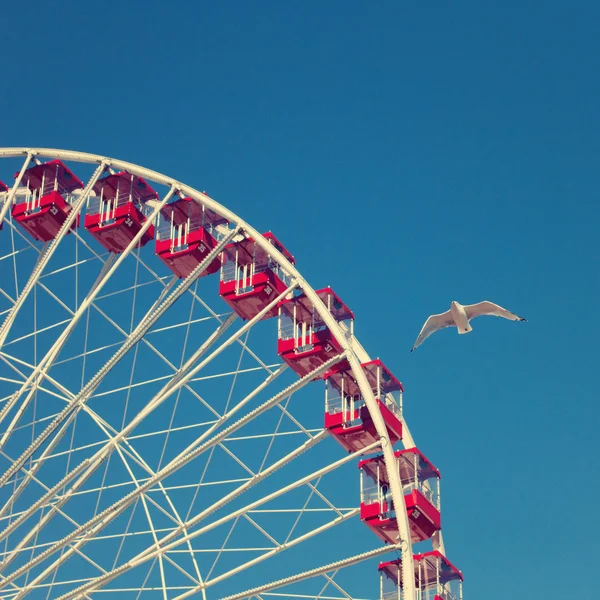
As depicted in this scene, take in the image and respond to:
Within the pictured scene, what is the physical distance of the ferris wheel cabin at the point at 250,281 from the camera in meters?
40.8

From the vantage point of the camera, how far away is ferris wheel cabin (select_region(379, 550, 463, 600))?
3922 cm

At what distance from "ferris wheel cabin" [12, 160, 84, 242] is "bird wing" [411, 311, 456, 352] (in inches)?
432

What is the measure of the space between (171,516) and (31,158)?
1122 centimetres

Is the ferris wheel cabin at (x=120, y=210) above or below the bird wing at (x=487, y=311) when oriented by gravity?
above

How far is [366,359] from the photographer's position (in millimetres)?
39938

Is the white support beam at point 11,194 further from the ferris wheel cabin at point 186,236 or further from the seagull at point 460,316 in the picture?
the seagull at point 460,316

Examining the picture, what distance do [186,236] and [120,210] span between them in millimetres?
2175

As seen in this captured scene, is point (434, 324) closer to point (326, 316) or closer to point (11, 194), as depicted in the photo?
point (326, 316)

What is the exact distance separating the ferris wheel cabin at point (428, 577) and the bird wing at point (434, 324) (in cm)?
587

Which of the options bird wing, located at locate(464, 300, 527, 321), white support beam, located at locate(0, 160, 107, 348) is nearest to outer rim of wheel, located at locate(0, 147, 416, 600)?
white support beam, located at locate(0, 160, 107, 348)

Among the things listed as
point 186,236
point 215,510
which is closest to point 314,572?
point 215,510

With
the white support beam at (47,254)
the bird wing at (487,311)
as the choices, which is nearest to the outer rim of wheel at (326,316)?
the white support beam at (47,254)

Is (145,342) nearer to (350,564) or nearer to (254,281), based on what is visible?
(254,281)

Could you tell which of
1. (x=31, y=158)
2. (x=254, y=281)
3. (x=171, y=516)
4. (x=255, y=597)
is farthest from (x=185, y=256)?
(x=255, y=597)
